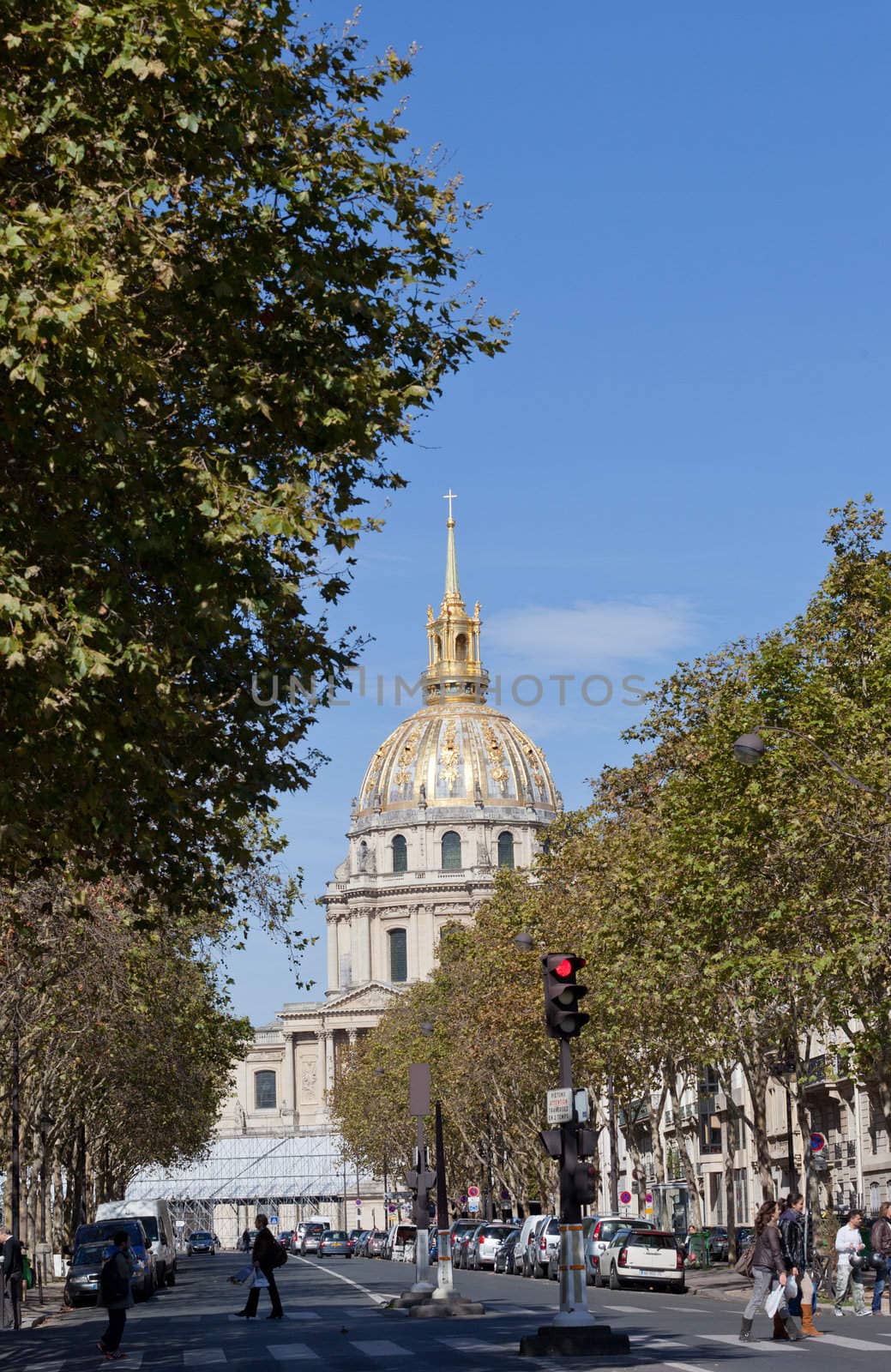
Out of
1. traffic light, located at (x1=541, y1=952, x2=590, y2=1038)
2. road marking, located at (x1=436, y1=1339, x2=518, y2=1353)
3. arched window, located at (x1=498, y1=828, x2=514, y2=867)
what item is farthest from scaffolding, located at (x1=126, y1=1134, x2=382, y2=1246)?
traffic light, located at (x1=541, y1=952, x2=590, y2=1038)

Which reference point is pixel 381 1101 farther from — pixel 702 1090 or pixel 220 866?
pixel 220 866

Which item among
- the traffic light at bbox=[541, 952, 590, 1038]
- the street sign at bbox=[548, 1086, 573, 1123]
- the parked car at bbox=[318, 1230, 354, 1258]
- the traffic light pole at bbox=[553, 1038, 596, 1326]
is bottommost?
the parked car at bbox=[318, 1230, 354, 1258]

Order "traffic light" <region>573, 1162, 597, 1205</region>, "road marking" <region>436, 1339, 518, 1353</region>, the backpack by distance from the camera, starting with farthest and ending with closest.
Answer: the backpack, "road marking" <region>436, 1339, 518, 1353</region>, "traffic light" <region>573, 1162, 597, 1205</region>

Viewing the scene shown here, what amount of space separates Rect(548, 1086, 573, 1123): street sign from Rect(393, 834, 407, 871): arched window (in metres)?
167

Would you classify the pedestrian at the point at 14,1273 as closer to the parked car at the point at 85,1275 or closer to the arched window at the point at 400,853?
the parked car at the point at 85,1275

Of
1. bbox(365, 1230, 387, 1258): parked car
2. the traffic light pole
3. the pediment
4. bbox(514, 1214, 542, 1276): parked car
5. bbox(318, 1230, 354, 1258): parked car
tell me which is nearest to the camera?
the traffic light pole

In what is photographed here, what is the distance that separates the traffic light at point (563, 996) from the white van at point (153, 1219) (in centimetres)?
3046

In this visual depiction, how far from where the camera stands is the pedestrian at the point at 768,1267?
24.2 metres

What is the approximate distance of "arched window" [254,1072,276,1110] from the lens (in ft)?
635

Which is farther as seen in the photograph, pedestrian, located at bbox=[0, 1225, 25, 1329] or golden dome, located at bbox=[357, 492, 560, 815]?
golden dome, located at bbox=[357, 492, 560, 815]

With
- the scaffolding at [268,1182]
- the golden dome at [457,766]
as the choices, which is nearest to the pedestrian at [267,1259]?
the scaffolding at [268,1182]

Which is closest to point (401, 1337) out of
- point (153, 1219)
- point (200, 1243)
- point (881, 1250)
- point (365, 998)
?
point (881, 1250)

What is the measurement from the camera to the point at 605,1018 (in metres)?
51.1

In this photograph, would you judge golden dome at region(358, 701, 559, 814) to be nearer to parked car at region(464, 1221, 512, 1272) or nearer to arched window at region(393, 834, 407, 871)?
arched window at region(393, 834, 407, 871)
